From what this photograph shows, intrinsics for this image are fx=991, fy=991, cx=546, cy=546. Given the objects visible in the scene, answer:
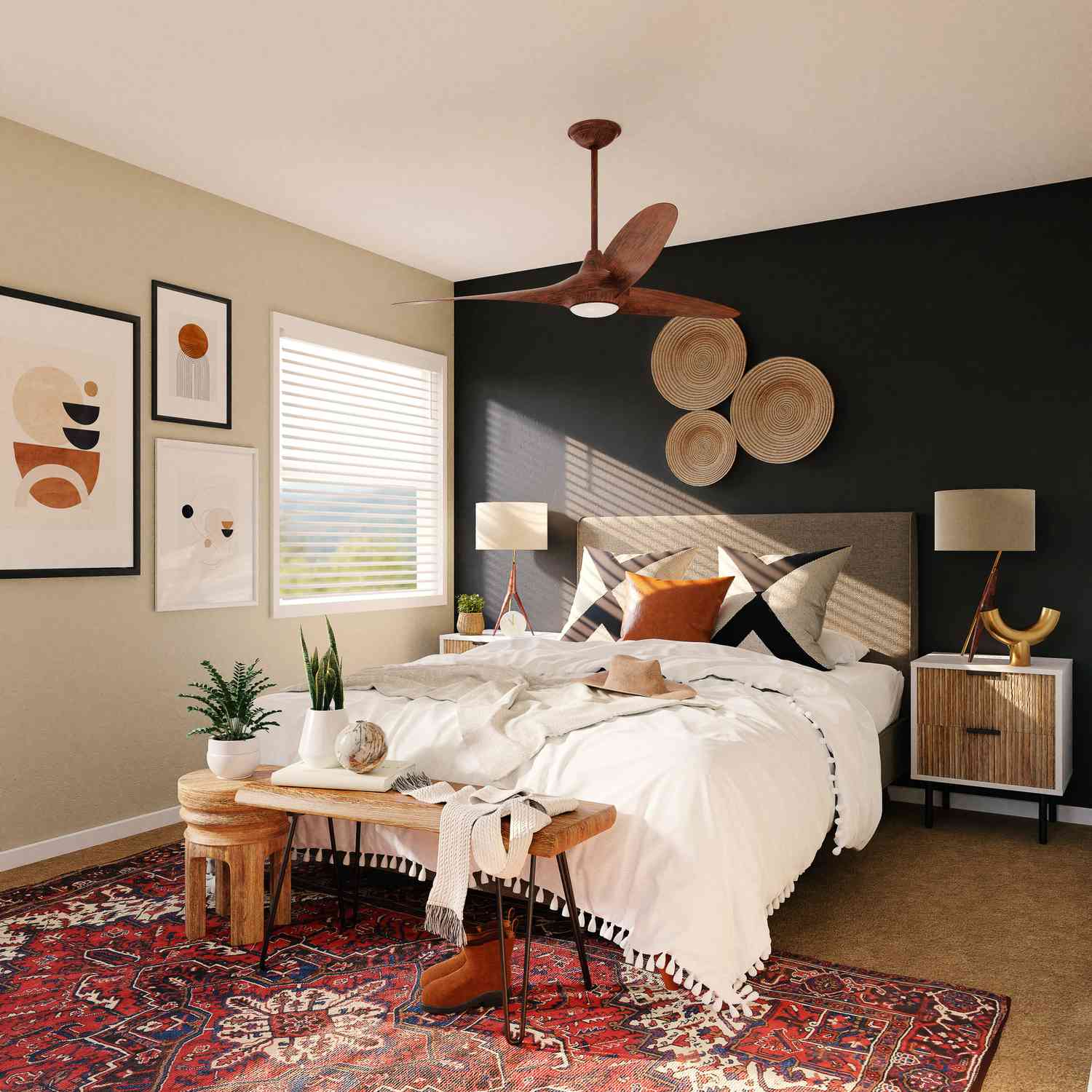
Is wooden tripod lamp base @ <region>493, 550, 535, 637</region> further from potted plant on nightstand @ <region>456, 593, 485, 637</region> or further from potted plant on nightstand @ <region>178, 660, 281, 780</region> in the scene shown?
potted plant on nightstand @ <region>178, 660, 281, 780</region>

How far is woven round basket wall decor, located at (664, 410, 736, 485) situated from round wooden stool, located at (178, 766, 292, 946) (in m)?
2.99

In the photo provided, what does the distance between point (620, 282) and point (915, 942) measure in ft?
7.66

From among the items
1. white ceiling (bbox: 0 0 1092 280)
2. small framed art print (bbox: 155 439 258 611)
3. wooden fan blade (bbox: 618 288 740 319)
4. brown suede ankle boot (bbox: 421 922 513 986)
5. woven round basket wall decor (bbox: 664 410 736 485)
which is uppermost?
white ceiling (bbox: 0 0 1092 280)

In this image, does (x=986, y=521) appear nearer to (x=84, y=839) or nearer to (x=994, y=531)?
(x=994, y=531)

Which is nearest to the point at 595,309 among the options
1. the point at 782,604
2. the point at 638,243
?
the point at 638,243

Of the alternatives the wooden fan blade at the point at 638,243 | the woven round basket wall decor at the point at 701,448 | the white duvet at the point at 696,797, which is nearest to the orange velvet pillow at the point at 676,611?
the white duvet at the point at 696,797

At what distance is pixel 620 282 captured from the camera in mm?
3477

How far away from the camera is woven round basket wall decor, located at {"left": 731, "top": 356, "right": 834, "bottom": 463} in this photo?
16.0 feet

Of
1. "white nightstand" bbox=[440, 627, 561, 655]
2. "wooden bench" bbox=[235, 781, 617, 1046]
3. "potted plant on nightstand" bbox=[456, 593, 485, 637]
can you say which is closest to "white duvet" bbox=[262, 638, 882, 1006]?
"wooden bench" bbox=[235, 781, 617, 1046]

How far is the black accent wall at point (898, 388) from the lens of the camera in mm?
4387

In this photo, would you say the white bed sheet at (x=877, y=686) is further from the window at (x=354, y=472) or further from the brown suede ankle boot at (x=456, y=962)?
the window at (x=354, y=472)

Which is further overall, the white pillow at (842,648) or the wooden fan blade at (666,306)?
the white pillow at (842,648)

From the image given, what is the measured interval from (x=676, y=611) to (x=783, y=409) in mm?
1286

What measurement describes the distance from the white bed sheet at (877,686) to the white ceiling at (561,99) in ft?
7.04
